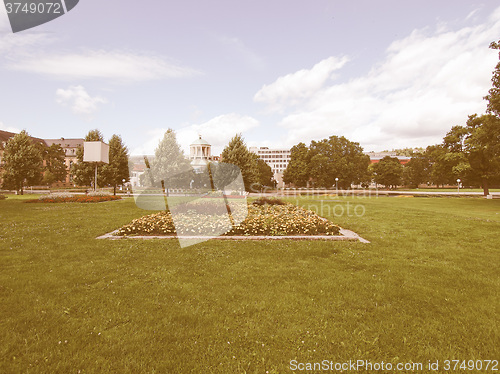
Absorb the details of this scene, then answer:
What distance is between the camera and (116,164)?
45.2 meters

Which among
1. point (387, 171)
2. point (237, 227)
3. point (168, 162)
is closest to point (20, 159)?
point (168, 162)

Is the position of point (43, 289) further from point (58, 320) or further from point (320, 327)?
point (320, 327)

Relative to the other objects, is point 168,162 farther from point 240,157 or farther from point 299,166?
point 299,166

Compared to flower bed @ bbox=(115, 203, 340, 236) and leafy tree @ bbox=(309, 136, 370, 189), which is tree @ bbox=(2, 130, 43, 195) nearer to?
flower bed @ bbox=(115, 203, 340, 236)

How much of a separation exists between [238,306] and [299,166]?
2880 inches

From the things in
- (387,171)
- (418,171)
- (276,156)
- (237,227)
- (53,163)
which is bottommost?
(237,227)

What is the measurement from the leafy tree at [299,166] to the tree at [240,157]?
4026 cm

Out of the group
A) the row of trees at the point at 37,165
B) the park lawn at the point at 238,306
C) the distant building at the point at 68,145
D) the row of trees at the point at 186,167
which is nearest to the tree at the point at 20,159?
the row of trees at the point at 37,165

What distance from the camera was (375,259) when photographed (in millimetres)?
7840

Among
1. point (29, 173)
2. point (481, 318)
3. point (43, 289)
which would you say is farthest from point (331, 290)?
point (29, 173)

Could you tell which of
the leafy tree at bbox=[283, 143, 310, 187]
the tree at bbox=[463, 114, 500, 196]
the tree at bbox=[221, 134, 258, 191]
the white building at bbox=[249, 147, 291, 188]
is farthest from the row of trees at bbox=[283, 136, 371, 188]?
the white building at bbox=[249, 147, 291, 188]

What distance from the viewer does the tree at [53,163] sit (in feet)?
250

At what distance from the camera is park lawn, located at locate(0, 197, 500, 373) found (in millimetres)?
3678

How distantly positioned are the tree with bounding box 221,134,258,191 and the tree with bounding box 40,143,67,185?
64683 millimetres
